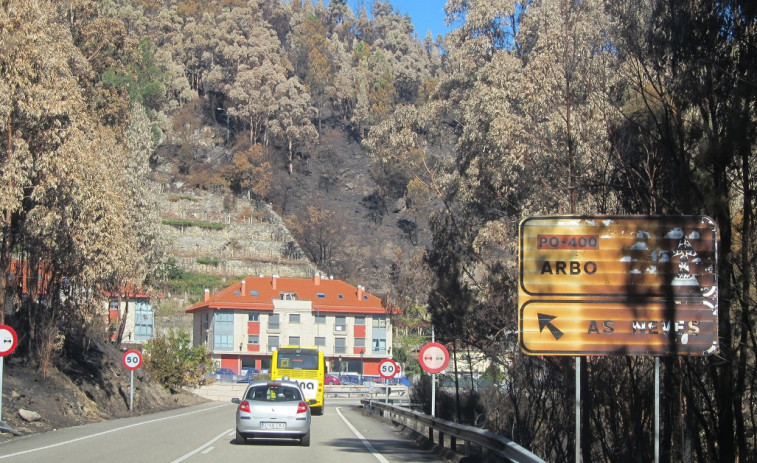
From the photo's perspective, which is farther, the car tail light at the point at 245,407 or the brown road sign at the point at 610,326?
the car tail light at the point at 245,407

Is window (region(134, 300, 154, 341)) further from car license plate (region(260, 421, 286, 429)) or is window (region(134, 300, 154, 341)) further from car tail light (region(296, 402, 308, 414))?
car license plate (region(260, 421, 286, 429))

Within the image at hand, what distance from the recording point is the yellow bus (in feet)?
112

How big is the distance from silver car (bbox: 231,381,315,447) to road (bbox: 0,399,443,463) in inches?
12.3

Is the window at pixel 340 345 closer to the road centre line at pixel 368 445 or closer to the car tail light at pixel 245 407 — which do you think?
the road centre line at pixel 368 445

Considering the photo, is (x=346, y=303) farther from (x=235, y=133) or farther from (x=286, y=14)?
(x=286, y=14)

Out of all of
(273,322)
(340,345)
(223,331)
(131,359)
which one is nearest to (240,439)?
(131,359)

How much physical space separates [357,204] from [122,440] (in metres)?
93.7

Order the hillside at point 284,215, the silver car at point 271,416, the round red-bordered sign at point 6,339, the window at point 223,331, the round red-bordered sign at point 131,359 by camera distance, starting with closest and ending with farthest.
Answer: the silver car at point 271,416, the round red-bordered sign at point 6,339, the round red-bordered sign at point 131,359, the window at point 223,331, the hillside at point 284,215

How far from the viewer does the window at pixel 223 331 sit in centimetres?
7350

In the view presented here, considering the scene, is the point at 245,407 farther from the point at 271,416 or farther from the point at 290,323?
the point at 290,323

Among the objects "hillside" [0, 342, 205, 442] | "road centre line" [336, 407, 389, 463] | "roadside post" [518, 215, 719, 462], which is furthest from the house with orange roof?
"roadside post" [518, 215, 719, 462]

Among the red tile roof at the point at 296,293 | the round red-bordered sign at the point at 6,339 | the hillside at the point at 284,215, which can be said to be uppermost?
the hillside at the point at 284,215

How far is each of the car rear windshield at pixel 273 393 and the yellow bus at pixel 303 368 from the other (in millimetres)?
15009

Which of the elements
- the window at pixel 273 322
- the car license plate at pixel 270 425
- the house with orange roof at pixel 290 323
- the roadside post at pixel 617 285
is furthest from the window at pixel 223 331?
the roadside post at pixel 617 285
